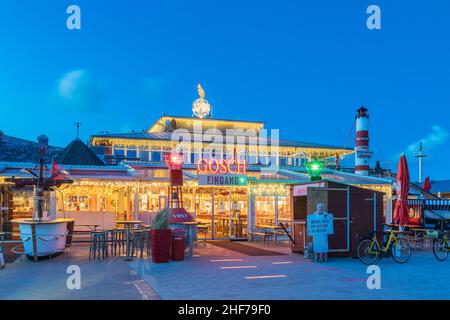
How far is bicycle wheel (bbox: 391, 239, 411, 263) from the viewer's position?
13234 mm

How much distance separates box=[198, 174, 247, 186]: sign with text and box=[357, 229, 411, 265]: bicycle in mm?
6813

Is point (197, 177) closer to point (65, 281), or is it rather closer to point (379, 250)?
point (379, 250)

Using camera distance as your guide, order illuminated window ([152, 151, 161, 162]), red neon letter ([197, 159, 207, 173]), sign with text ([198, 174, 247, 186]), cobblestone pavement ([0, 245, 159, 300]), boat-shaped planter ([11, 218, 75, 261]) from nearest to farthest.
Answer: cobblestone pavement ([0, 245, 159, 300])
boat-shaped planter ([11, 218, 75, 261])
sign with text ([198, 174, 247, 186])
red neon letter ([197, 159, 207, 173])
illuminated window ([152, 151, 161, 162])

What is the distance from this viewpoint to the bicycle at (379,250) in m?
12.8

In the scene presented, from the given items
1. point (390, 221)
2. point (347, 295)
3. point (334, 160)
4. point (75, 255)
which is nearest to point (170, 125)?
point (334, 160)

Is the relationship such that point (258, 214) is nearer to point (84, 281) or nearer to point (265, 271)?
point (265, 271)

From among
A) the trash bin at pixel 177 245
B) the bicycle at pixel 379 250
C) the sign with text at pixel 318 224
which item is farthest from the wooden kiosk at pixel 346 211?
the trash bin at pixel 177 245

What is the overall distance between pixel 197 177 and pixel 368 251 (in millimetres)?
8205

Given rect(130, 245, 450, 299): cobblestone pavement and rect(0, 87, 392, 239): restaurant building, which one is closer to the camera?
rect(130, 245, 450, 299): cobblestone pavement

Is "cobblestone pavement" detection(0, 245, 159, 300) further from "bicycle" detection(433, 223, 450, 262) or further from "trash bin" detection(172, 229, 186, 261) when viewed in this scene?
"bicycle" detection(433, 223, 450, 262)

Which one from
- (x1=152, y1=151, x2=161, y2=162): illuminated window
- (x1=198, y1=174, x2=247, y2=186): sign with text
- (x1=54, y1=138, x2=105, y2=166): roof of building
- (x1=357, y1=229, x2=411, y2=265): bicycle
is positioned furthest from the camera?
(x1=54, y1=138, x2=105, y2=166): roof of building

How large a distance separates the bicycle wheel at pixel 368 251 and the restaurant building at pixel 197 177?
116 inches

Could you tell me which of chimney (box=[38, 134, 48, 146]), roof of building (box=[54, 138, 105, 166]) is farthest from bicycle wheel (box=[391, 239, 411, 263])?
chimney (box=[38, 134, 48, 146])
